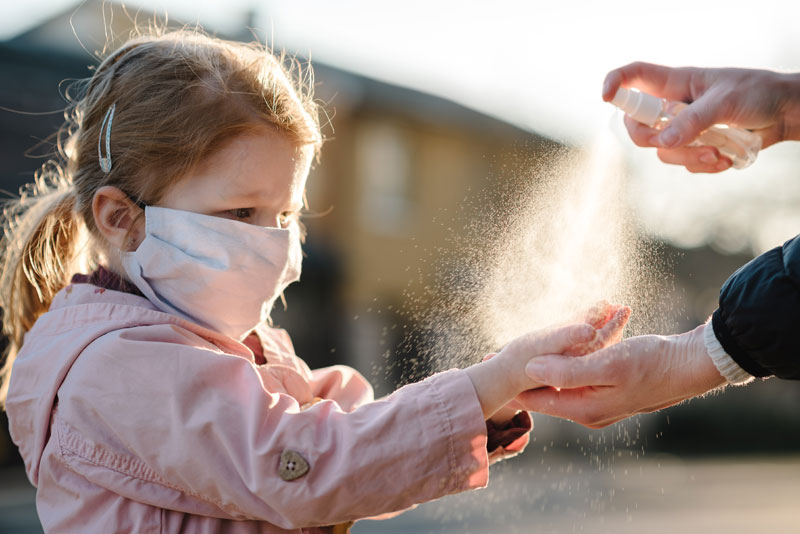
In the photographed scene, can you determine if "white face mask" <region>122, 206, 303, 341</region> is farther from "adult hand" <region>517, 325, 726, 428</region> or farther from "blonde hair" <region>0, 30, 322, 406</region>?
"adult hand" <region>517, 325, 726, 428</region>

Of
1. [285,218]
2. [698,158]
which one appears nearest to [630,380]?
[698,158]

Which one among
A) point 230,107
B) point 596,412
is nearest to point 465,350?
point 596,412

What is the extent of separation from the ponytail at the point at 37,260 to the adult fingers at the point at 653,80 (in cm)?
183

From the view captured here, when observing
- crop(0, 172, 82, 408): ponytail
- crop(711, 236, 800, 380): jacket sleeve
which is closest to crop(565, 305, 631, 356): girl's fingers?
crop(711, 236, 800, 380): jacket sleeve

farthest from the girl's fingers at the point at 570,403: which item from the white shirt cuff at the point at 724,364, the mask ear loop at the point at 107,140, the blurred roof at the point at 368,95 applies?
the blurred roof at the point at 368,95

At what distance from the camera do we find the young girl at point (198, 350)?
213cm

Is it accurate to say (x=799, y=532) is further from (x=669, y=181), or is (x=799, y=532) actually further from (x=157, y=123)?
(x=157, y=123)

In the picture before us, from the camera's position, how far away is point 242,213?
2.55 meters

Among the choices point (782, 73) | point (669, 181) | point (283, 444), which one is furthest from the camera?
point (669, 181)

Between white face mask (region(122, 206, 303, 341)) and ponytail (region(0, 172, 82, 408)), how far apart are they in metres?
0.48

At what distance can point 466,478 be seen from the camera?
86.4 inches

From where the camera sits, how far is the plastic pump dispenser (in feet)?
8.02

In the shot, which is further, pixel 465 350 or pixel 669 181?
pixel 669 181

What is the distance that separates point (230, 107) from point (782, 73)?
5.43 feet
